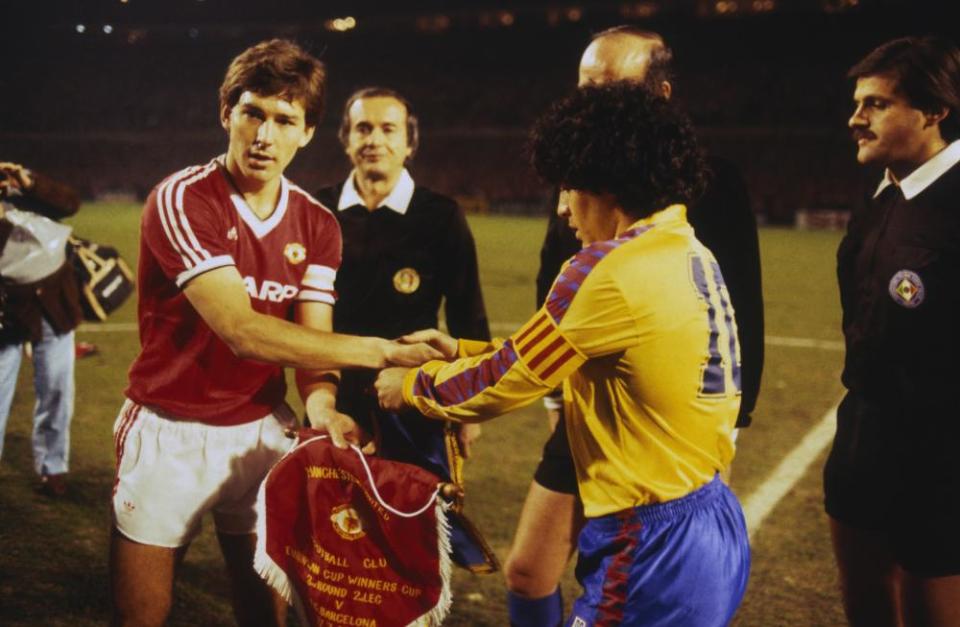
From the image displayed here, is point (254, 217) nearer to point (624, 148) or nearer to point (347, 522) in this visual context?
point (347, 522)

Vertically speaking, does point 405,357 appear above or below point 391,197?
below

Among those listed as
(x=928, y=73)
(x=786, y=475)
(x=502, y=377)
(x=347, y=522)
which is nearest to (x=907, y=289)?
(x=928, y=73)

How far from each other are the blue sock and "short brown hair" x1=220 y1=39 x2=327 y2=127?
6.25 feet

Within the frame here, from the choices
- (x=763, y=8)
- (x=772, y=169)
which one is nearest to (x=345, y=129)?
(x=772, y=169)

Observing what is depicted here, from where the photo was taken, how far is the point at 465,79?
44469 millimetres

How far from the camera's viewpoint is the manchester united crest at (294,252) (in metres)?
2.98

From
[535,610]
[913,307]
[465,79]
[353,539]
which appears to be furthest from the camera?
[465,79]

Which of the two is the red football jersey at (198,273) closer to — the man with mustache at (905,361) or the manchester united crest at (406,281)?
the manchester united crest at (406,281)

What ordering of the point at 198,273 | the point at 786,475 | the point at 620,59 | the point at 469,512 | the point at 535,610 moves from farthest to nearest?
the point at 786,475 < the point at 469,512 < the point at 535,610 < the point at 620,59 < the point at 198,273

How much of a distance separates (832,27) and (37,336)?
137 ft

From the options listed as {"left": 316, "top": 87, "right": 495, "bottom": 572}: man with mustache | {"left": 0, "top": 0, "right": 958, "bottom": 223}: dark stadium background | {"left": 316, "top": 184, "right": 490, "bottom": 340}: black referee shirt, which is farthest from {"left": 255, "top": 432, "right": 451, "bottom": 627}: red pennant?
{"left": 0, "top": 0, "right": 958, "bottom": 223}: dark stadium background

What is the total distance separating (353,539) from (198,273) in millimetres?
889

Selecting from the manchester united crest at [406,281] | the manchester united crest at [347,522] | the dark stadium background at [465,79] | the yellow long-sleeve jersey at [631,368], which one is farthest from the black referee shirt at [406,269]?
the dark stadium background at [465,79]

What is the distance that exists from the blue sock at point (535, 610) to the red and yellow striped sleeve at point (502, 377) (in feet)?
4.13
